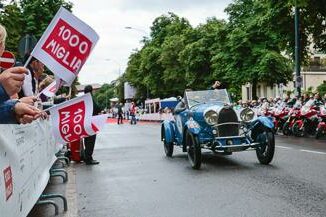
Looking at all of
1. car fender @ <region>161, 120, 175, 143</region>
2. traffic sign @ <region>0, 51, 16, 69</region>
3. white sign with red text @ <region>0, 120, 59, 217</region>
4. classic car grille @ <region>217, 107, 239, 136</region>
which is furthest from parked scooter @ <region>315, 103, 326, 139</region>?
traffic sign @ <region>0, 51, 16, 69</region>

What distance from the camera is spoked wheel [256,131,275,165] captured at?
34.7 ft

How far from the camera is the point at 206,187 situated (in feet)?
27.0

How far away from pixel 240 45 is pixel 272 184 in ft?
104

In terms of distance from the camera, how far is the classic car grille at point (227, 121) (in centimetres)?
1110

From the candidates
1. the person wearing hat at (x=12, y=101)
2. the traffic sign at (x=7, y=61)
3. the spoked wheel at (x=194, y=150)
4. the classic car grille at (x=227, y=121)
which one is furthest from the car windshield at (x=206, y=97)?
the person wearing hat at (x=12, y=101)

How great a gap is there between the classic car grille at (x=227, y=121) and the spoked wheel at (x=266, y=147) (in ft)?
1.69

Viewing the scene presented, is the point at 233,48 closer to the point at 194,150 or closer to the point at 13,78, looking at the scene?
the point at 194,150

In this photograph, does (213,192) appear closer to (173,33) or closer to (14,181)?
(14,181)

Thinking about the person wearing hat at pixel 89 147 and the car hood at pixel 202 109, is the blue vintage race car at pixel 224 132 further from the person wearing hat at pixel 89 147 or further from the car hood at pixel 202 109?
the person wearing hat at pixel 89 147

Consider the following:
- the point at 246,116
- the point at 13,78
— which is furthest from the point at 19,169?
the point at 246,116

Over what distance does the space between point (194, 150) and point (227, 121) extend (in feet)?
3.79

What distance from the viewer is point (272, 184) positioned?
27.1ft

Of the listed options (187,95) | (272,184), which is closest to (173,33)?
(187,95)

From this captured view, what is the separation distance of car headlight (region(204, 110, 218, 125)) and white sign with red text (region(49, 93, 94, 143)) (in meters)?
5.52
